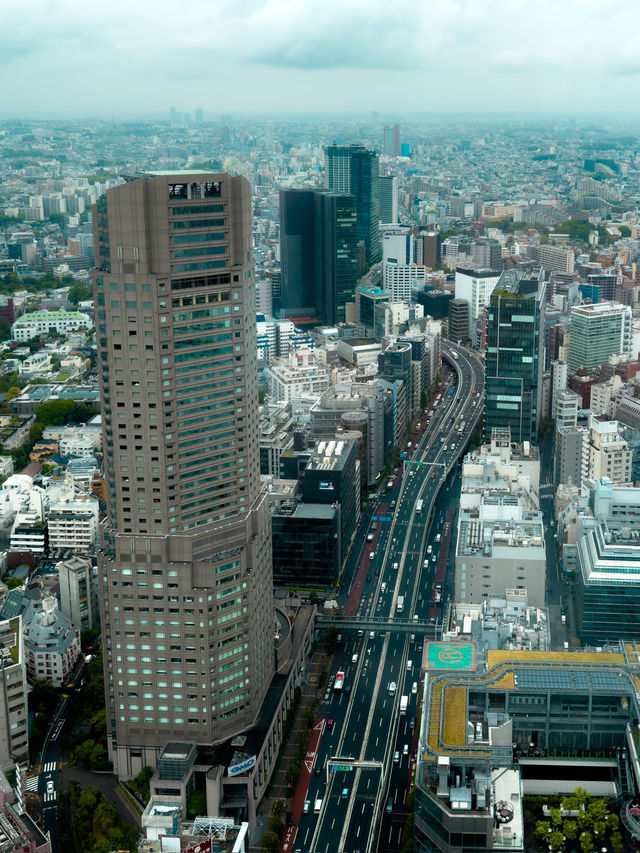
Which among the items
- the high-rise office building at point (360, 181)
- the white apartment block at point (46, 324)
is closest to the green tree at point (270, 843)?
the white apartment block at point (46, 324)

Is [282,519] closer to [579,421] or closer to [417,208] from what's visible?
Result: [579,421]

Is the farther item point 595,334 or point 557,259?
point 557,259

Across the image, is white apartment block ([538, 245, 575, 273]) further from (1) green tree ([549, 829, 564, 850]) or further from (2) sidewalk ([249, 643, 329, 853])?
(1) green tree ([549, 829, 564, 850])

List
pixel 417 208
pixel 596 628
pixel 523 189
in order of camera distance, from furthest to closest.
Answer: pixel 523 189, pixel 417 208, pixel 596 628

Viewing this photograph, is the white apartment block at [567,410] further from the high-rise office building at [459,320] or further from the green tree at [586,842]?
the green tree at [586,842]

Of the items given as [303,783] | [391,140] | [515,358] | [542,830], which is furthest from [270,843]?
[391,140]

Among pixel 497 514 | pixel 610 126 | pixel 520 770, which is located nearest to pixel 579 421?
pixel 497 514

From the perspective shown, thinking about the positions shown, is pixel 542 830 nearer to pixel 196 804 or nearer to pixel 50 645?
pixel 196 804
